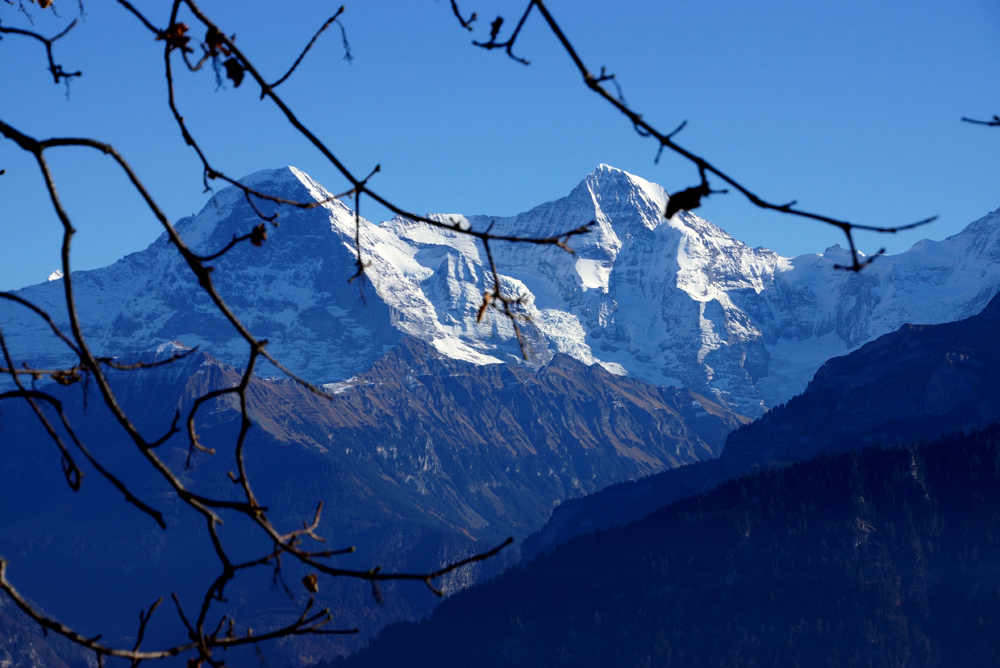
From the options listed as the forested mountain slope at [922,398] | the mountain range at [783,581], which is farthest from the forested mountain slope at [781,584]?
the forested mountain slope at [922,398]

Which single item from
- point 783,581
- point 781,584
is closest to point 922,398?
point 783,581

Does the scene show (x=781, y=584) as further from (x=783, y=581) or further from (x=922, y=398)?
(x=922, y=398)

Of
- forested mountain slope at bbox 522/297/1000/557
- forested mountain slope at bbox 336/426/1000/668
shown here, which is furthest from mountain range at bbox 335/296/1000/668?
forested mountain slope at bbox 522/297/1000/557

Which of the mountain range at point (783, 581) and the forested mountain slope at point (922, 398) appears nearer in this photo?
the mountain range at point (783, 581)

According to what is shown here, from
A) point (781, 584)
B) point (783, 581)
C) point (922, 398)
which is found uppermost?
point (922, 398)

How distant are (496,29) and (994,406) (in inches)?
7558

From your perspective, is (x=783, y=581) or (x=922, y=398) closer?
(x=783, y=581)

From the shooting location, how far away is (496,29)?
292cm

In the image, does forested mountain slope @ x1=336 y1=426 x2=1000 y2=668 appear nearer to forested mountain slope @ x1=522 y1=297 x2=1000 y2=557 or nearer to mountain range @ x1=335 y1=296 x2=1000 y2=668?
mountain range @ x1=335 y1=296 x2=1000 y2=668

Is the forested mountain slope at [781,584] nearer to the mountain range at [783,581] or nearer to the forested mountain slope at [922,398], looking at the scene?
the mountain range at [783,581]

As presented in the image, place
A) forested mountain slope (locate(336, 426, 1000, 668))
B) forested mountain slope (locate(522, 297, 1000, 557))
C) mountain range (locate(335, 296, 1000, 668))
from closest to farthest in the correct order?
forested mountain slope (locate(336, 426, 1000, 668)) < mountain range (locate(335, 296, 1000, 668)) < forested mountain slope (locate(522, 297, 1000, 557))

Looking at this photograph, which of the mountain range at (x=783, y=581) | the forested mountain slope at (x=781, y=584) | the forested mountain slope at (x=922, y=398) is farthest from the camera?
the forested mountain slope at (x=922, y=398)

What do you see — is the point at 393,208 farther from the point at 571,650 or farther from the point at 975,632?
the point at 571,650

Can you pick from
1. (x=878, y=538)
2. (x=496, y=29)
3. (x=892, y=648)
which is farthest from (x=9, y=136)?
(x=878, y=538)
